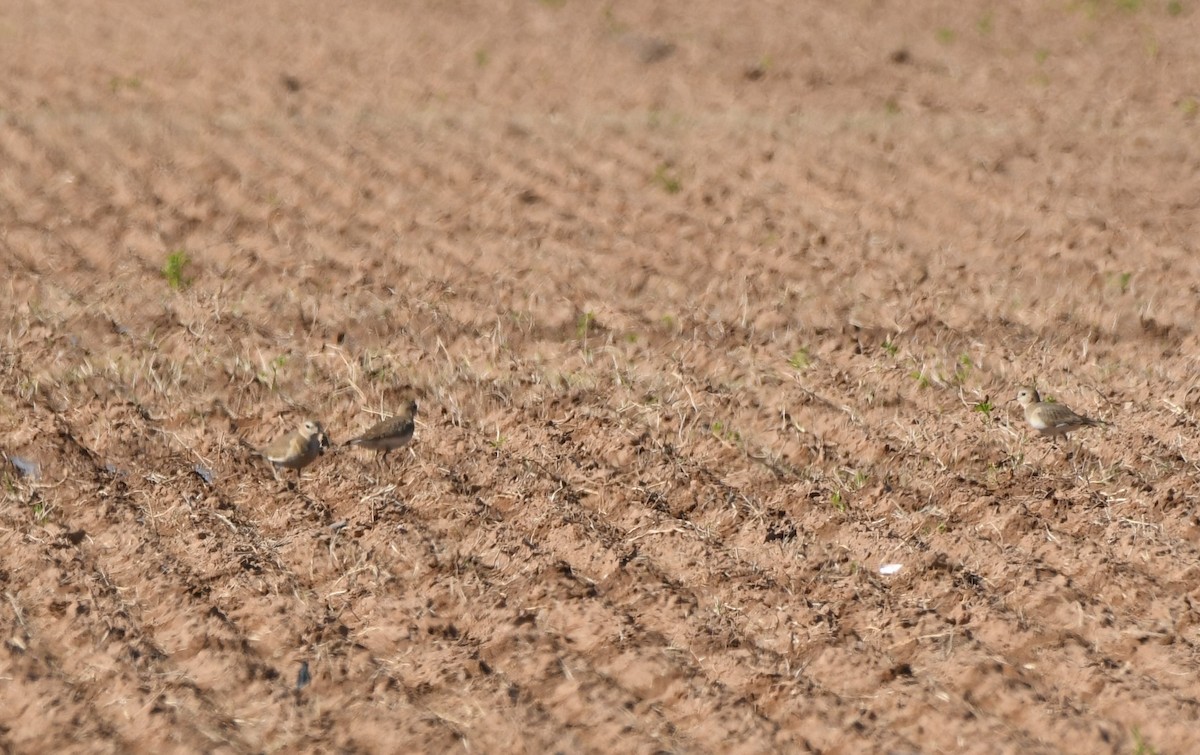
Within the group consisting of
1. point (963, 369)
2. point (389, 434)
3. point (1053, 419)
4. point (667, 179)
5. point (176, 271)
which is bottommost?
point (963, 369)

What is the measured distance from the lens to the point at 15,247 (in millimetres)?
8586

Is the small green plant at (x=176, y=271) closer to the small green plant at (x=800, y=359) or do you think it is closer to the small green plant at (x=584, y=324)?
the small green plant at (x=584, y=324)

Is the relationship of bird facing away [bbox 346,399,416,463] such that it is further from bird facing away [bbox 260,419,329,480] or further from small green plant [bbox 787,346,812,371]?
small green plant [bbox 787,346,812,371]

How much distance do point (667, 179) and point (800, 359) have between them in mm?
2968

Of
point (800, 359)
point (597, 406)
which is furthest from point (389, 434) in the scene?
point (800, 359)

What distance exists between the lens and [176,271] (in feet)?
27.0

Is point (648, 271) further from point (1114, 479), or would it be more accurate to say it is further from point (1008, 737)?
point (1008, 737)

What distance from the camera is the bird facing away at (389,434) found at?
20.9 ft

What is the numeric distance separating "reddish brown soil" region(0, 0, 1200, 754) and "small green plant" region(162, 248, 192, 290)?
42 mm

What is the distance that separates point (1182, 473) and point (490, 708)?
385 centimetres

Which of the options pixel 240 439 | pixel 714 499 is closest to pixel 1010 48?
pixel 714 499

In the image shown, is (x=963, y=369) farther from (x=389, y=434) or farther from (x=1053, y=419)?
(x=389, y=434)

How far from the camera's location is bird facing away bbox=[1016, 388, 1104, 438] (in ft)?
21.4

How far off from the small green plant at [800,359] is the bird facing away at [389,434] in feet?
7.67
